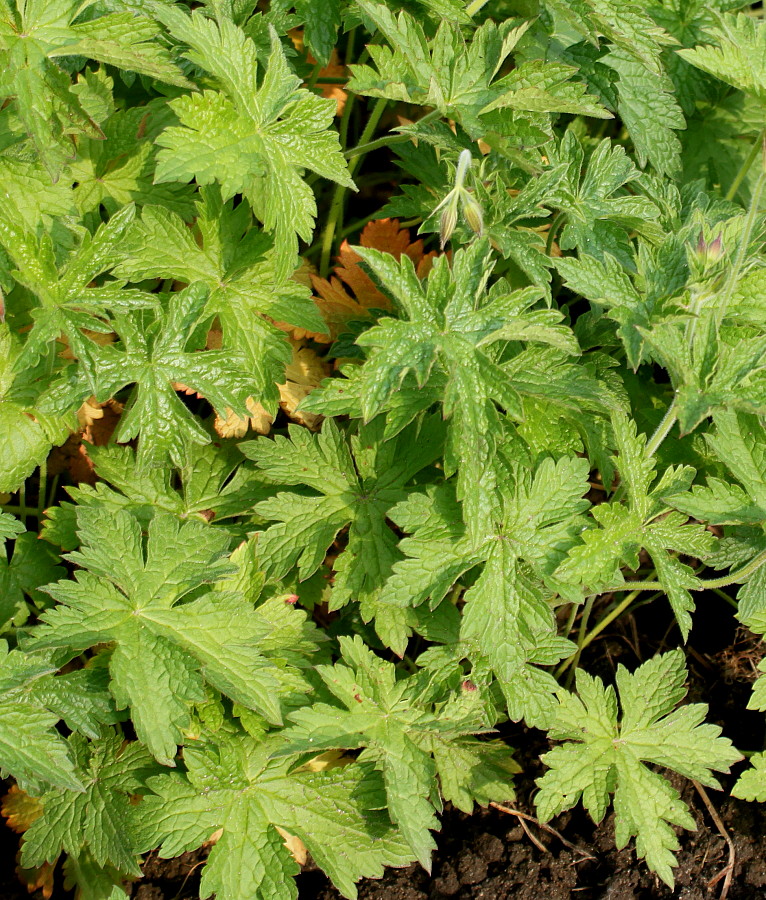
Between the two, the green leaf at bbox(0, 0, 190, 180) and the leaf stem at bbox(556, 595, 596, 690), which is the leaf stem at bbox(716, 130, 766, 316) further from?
the green leaf at bbox(0, 0, 190, 180)

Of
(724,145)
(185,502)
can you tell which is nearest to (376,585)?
(185,502)

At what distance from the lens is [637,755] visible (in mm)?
2006

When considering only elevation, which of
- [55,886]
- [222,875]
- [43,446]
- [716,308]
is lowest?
[55,886]

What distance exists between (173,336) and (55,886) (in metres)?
1.36

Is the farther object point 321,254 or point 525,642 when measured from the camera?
point 321,254

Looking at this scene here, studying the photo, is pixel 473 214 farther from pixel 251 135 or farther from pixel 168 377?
pixel 168 377

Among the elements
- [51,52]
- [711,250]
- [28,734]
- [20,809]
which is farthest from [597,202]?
[20,809]

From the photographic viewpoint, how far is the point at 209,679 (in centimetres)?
179

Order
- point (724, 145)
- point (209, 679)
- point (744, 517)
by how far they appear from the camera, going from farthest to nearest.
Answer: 1. point (724, 145)
2. point (744, 517)
3. point (209, 679)

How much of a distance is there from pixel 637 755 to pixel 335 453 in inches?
38.6

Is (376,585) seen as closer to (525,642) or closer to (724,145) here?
(525,642)

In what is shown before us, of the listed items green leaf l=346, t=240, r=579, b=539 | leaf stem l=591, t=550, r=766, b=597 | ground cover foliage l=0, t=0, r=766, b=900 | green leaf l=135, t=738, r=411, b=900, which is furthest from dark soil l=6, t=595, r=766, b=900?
green leaf l=346, t=240, r=579, b=539

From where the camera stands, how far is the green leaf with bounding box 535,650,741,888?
1927 mm

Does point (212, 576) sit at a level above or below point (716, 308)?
below
